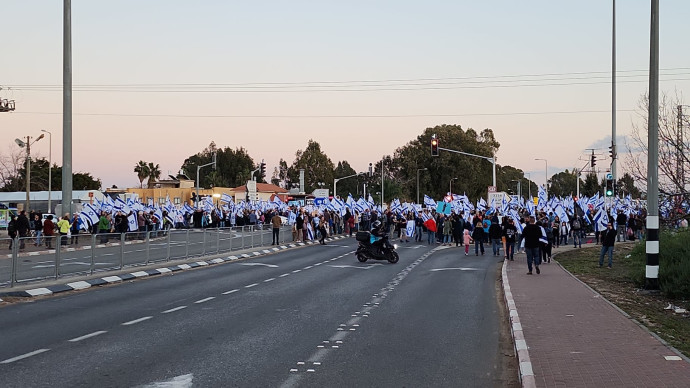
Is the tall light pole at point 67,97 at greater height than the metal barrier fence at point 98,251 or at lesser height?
greater

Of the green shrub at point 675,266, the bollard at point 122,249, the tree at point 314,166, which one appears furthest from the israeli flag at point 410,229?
the tree at point 314,166

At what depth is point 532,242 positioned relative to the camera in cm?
2316

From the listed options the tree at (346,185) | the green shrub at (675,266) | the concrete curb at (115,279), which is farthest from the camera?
the tree at (346,185)

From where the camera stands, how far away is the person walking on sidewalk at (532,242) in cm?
2302

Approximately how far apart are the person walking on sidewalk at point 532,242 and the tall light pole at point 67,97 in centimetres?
1406

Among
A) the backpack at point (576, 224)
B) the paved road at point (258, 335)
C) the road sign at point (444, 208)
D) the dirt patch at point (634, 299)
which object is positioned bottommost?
the dirt patch at point (634, 299)

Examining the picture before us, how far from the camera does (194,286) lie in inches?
773

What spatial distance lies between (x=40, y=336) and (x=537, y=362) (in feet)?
23.8

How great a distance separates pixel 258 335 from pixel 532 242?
44.7 feet

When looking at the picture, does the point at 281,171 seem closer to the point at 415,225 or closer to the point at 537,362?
the point at 415,225

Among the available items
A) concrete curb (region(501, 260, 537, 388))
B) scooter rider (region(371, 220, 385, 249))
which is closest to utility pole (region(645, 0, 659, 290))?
concrete curb (region(501, 260, 537, 388))

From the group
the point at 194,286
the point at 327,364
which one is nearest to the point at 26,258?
the point at 194,286

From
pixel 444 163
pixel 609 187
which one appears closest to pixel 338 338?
pixel 609 187

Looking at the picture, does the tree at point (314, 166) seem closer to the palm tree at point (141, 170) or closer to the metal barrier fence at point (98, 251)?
the palm tree at point (141, 170)
